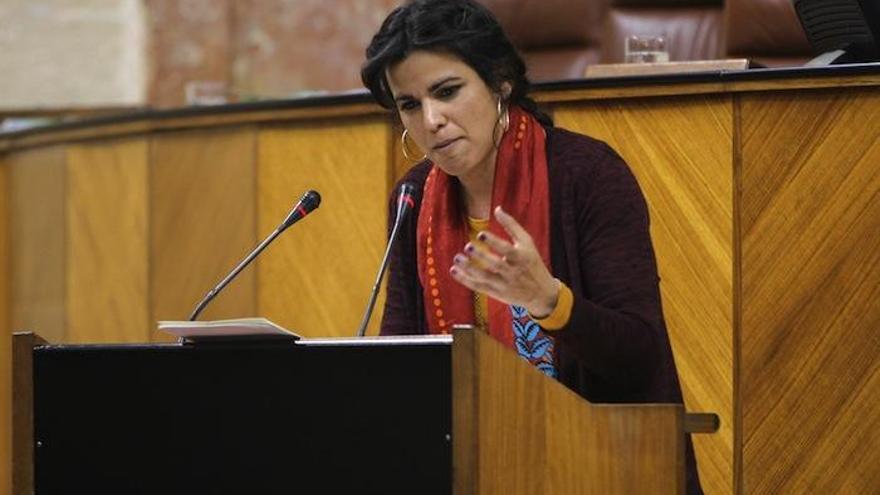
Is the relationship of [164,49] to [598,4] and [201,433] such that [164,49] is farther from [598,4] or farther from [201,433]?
[201,433]

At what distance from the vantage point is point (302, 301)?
146 inches

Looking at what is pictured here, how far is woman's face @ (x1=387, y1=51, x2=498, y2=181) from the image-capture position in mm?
2367

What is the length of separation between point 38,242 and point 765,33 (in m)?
1.99

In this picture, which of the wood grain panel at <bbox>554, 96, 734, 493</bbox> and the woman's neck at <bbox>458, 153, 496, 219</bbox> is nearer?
the woman's neck at <bbox>458, 153, 496, 219</bbox>

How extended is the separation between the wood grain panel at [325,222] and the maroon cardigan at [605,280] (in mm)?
1204

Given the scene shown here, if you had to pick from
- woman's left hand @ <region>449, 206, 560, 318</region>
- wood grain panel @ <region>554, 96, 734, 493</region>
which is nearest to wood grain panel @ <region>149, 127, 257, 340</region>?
wood grain panel @ <region>554, 96, 734, 493</region>

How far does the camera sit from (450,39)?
7.75ft

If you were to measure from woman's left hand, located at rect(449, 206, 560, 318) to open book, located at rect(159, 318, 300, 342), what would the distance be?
225 millimetres

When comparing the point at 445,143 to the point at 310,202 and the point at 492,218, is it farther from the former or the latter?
the point at 310,202

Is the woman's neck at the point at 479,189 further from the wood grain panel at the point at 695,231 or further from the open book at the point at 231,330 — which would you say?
the wood grain panel at the point at 695,231

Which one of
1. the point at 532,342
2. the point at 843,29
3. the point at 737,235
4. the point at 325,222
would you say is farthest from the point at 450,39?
the point at 325,222

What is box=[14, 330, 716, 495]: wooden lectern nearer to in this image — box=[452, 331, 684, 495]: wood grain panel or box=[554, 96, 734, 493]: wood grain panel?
box=[452, 331, 684, 495]: wood grain panel

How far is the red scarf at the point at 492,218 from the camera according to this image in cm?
233

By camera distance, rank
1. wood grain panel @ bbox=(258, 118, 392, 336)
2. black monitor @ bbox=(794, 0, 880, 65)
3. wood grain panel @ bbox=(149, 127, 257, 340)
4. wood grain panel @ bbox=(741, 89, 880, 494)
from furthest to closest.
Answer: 1. wood grain panel @ bbox=(149, 127, 257, 340)
2. wood grain panel @ bbox=(258, 118, 392, 336)
3. black monitor @ bbox=(794, 0, 880, 65)
4. wood grain panel @ bbox=(741, 89, 880, 494)
